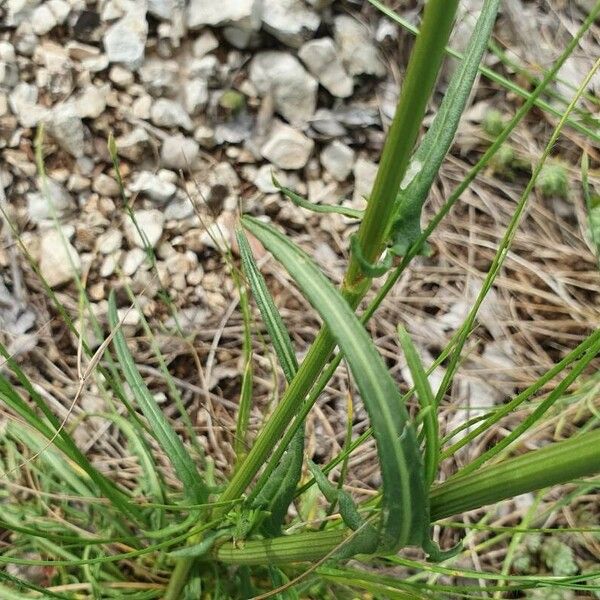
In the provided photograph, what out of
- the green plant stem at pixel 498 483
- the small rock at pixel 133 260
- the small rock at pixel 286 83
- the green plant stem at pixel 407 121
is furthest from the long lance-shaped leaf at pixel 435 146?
the small rock at pixel 286 83

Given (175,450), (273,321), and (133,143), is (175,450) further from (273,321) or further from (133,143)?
(133,143)

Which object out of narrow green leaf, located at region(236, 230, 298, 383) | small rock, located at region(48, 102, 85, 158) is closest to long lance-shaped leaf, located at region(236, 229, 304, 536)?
narrow green leaf, located at region(236, 230, 298, 383)

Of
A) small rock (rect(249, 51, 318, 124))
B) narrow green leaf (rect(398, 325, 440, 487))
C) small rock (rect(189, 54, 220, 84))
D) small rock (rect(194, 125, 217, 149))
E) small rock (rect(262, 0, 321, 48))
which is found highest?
small rock (rect(262, 0, 321, 48))

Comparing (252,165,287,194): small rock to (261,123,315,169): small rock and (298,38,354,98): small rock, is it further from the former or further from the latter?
(298,38,354,98): small rock

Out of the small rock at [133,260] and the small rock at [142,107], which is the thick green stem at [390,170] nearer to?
the small rock at [133,260]

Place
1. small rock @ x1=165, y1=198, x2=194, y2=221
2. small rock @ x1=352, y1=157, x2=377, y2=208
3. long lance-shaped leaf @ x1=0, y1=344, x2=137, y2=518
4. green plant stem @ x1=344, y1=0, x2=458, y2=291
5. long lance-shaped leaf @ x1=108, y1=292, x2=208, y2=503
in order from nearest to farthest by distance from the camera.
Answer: green plant stem @ x1=344, y1=0, x2=458, y2=291
long lance-shaped leaf @ x1=0, y1=344, x2=137, y2=518
long lance-shaped leaf @ x1=108, y1=292, x2=208, y2=503
small rock @ x1=165, y1=198, x2=194, y2=221
small rock @ x1=352, y1=157, x2=377, y2=208
